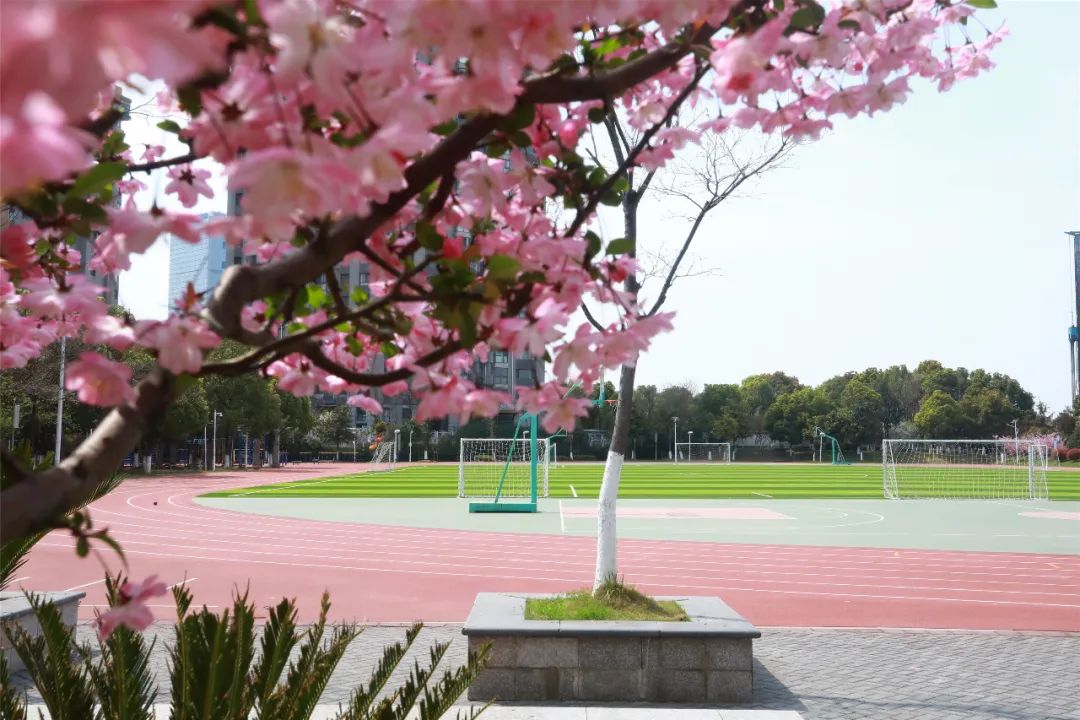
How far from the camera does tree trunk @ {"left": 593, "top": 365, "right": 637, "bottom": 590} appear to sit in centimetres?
745

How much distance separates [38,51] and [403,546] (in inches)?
598

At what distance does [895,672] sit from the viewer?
7.40 meters

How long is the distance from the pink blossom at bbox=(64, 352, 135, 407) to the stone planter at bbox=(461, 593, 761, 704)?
5.10m

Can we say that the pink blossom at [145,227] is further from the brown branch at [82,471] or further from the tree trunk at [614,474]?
the tree trunk at [614,474]

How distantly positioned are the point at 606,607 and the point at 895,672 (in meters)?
2.46

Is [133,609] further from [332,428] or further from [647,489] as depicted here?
[332,428]

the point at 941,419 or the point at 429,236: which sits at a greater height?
the point at 941,419

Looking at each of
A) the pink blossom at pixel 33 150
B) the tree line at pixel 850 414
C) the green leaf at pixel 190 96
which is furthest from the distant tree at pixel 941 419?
the pink blossom at pixel 33 150

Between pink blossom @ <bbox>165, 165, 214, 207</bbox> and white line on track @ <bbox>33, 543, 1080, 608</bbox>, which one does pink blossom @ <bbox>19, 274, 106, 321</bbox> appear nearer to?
pink blossom @ <bbox>165, 165, 214, 207</bbox>

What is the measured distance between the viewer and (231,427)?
52.8m

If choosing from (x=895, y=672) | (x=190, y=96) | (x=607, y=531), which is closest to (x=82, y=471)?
(x=190, y=96)

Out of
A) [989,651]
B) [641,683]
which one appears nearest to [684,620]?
[641,683]

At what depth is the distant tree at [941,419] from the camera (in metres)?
86.3

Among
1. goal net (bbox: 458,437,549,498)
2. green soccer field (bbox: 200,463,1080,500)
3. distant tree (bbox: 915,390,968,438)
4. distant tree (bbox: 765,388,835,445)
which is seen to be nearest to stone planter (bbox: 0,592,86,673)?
goal net (bbox: 458,437,549,498)
